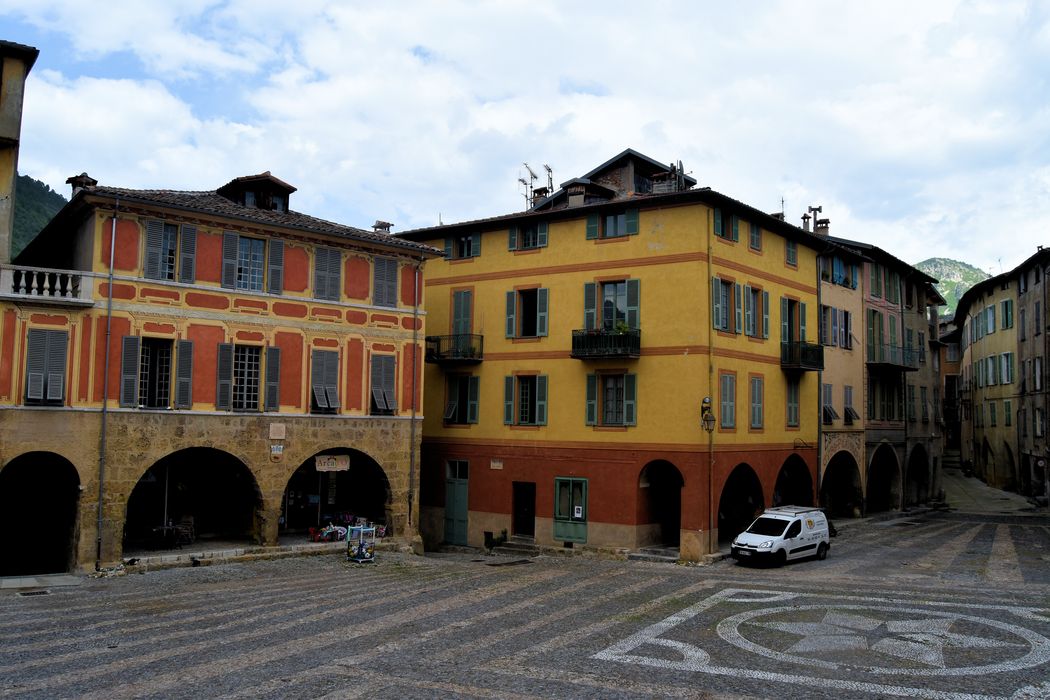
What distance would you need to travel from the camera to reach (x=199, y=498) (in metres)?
30.2

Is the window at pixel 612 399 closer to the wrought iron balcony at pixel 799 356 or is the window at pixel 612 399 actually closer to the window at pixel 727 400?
the window at pixel 727 400

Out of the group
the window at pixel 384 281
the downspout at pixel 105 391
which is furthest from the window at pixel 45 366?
the window at pixel 384 281

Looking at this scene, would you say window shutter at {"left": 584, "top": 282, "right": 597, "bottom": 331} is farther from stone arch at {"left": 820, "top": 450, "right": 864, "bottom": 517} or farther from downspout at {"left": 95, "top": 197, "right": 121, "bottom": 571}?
downspout at {"left": 95, "top": 197, "right": 121, "bottom": 571}

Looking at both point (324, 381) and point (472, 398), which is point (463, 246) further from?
point (324, 381)

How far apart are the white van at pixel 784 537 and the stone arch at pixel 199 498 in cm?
1646

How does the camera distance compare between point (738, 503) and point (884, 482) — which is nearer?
point (738, 503)

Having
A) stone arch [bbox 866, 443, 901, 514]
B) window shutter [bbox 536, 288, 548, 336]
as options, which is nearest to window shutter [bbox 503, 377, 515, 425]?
window shutter [bbox 536, 288, 548, 336]

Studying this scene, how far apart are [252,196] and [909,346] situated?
3678cm

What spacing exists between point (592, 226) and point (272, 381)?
13547 millimetres

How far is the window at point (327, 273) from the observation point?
2920cm

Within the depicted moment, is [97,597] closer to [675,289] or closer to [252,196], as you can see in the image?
[252,196]

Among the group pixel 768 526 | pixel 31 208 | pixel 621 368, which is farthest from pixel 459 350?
pixel 31 208

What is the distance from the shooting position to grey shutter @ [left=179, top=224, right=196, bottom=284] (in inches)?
1035

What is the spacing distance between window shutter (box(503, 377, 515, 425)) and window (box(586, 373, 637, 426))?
372cm
